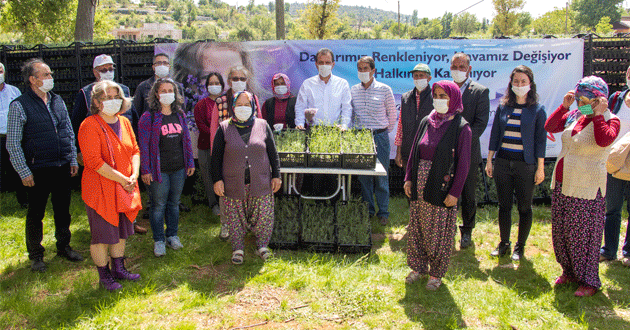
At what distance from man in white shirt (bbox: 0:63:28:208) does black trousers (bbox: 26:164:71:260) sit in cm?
245

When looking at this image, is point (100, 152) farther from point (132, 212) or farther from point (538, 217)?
point (538, 217)

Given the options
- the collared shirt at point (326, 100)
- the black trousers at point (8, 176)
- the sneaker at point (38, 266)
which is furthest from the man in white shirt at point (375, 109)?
the black trousers at point (8, 176)

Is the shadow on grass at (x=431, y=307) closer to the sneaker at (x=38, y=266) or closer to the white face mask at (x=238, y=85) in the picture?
the white face mask at (x=238, y=85)

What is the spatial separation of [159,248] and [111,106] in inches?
68.4

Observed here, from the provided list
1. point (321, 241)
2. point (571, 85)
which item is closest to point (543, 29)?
point (571, 85)

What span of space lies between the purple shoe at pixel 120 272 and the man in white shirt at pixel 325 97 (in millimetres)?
2531

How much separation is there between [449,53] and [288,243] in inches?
156

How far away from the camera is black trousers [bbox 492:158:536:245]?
13.9ft

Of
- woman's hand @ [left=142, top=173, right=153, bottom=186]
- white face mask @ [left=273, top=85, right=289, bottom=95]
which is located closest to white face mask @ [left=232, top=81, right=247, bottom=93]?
white face mask @ [left=273, top=85, right=289, bottom=95]

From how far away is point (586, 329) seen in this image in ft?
10.8

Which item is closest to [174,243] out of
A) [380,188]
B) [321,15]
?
[380,188]

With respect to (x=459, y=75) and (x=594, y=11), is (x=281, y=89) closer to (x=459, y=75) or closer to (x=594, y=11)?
(x=459, y=75)

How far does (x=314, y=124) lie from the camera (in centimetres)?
518

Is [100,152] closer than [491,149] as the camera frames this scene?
Yes
